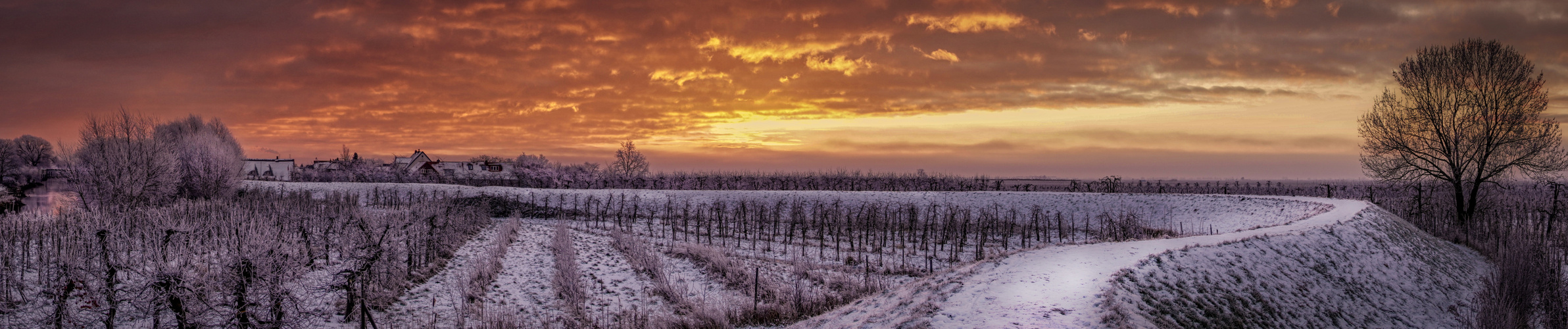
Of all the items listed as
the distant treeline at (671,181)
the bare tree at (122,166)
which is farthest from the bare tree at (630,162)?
the bare tree at (122,166)

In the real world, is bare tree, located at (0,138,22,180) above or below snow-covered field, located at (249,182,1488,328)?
above

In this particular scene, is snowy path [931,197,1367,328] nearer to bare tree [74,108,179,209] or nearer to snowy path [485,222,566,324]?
snowy path [485,222,566,324]

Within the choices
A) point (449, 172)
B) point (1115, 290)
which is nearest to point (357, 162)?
point (449, 172)

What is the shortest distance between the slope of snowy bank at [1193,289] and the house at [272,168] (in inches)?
3674

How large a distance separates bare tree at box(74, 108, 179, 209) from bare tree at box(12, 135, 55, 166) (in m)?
84.9

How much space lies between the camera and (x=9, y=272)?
13664mm

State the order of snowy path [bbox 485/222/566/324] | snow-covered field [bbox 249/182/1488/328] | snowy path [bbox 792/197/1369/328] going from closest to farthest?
1. snowy path [bbox 792/197/1369/328]
2. snow-covered field [bbox 249/182/1488/328]
3. snowy path [bbox 485/222/566/324]

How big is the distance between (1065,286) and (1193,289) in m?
2.21

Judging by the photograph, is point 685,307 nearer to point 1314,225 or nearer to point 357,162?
point 1314,225

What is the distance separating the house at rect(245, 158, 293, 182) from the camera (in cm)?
8125

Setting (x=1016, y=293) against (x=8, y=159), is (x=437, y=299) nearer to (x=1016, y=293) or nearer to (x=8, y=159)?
(x=1016, y=293)

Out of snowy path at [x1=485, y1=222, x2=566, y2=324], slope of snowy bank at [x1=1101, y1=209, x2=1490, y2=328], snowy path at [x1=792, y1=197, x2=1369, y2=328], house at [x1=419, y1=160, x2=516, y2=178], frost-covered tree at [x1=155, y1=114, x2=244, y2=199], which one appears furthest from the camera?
house at [x1=419, y1=160, x2=516, y2=178]

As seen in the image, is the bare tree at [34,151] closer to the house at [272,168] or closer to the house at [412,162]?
the house at [272,168]

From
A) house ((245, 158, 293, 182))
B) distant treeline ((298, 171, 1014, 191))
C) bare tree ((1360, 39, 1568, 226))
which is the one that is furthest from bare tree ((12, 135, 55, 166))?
bare tree ((1360, 39, 1568, 226))
